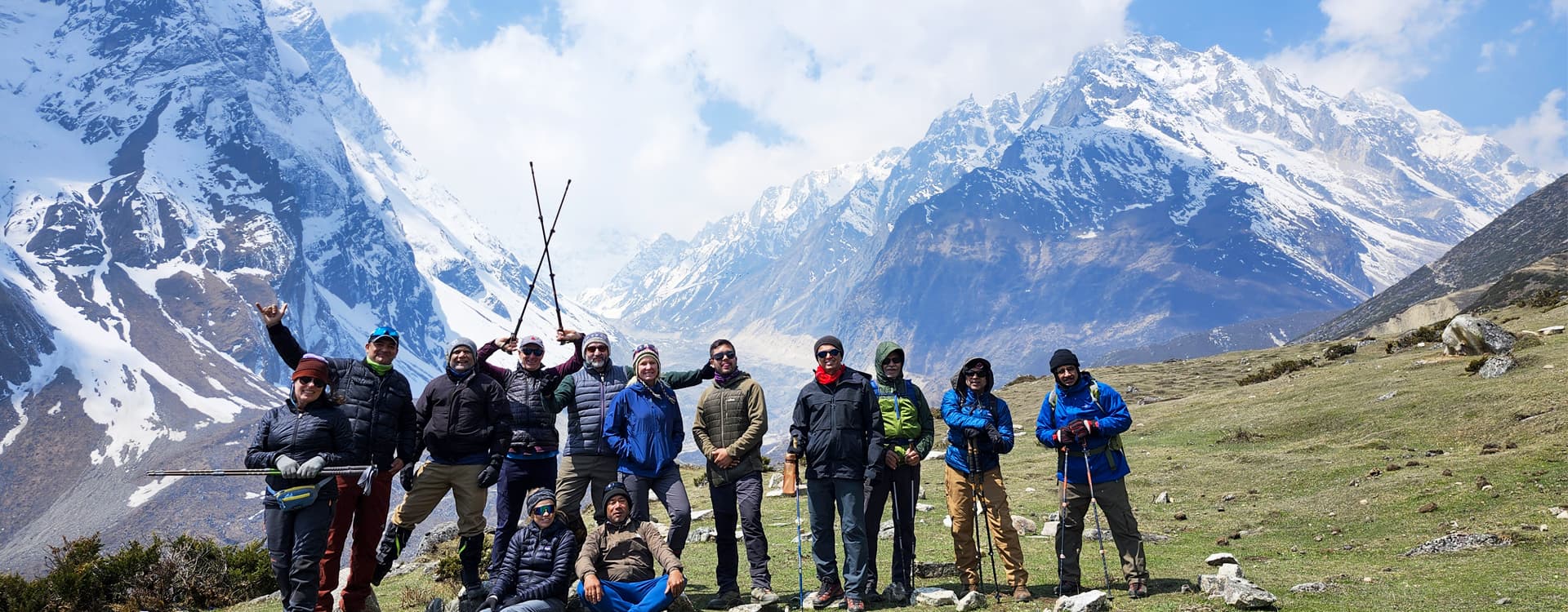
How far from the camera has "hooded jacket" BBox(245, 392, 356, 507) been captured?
31.2 ft

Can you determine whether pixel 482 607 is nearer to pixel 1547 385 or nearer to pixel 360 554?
pixel 360 554

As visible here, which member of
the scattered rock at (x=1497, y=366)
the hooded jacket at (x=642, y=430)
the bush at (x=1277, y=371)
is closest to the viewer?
the hooded jacket at (x=642, y=430)

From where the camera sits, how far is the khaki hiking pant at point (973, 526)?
10.6 metres

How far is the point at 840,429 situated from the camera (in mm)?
10711

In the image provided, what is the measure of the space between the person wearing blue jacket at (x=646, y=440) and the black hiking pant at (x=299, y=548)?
10.8 feet

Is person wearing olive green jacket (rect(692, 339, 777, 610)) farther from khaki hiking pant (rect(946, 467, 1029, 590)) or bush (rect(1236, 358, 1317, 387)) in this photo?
bush (rect(1236, 358, 1317, 387))

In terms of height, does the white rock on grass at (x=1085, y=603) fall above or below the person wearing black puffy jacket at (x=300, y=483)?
below

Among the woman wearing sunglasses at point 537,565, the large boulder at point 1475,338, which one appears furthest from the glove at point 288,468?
the large boulder at point 1475,338

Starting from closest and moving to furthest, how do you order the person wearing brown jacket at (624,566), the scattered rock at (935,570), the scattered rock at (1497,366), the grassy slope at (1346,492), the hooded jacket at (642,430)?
the person wearing brown jacket at (624,566) < the grassy slope at (1346,492) < the hooded jacket at (642,430) < the scattered rock at (935,570) < the scattered rock at (1497,366)

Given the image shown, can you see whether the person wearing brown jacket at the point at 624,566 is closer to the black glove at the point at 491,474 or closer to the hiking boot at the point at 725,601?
the hiking boot at the point at 725,601

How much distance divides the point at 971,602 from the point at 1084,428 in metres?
2.50

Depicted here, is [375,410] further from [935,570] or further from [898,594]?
[935,570]

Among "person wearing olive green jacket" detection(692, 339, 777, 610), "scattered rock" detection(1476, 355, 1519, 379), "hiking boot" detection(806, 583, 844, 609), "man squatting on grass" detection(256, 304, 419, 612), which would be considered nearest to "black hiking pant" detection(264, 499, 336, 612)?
"man squatting on grass" detection(256, 304, 419, 612)

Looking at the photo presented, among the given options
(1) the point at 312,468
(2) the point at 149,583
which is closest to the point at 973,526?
(1) the point at 312,468
